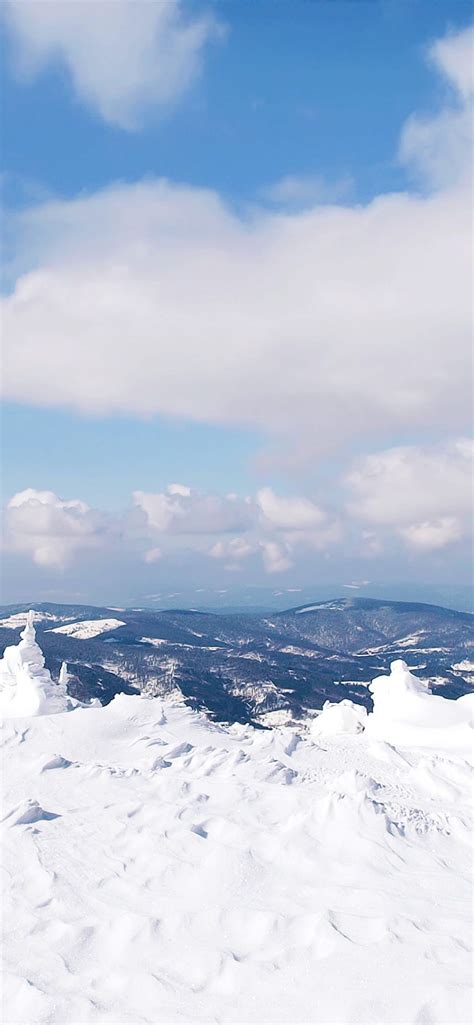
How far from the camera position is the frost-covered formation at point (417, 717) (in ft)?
165

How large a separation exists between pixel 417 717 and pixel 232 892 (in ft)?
114

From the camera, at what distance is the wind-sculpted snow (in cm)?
1905

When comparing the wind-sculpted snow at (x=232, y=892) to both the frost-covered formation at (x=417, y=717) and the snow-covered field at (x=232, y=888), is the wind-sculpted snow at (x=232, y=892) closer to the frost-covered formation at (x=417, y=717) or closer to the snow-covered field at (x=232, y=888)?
the snow-covered field at (x=232, y=888)

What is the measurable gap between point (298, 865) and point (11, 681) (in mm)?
42923

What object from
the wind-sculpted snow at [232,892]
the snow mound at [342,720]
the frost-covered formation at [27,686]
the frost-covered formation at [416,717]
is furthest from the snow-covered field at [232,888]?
the snow mound at [342,720]

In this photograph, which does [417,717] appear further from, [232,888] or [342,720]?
[232,888]

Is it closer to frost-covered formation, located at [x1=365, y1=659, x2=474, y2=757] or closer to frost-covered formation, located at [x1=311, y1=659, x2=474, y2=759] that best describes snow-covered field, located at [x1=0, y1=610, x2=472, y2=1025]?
frost-covered formation, located at [x1=311, y1=659, x2=474, y2=759]

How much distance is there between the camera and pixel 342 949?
2059 cm

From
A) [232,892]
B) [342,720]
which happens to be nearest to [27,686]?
[342,720]

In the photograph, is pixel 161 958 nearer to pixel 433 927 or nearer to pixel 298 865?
pixel 298 865

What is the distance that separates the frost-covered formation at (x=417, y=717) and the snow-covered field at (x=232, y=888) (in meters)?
7.81

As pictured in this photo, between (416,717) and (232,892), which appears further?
(416,717)

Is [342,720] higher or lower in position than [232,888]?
lower

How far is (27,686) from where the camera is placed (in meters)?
56.8
